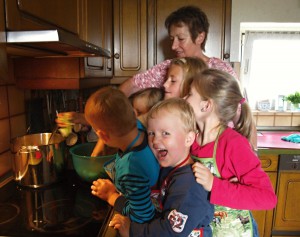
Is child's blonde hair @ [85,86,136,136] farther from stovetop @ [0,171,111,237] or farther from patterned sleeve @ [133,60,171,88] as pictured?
patterned sleeve @ [133,60,171,88]

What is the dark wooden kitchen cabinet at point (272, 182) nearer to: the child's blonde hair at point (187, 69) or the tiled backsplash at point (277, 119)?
the tiled backsplash at point (277, 119)

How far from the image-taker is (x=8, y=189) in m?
1.14

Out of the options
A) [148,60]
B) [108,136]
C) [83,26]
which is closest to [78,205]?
[108,136]

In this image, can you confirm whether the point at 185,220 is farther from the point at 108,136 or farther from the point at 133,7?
the point at 133,7

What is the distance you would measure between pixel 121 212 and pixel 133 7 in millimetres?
1489

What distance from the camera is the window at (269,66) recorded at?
2.59 m

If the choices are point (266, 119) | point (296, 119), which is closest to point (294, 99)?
point (296, 119)

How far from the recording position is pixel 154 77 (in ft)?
5.06

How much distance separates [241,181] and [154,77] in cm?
82

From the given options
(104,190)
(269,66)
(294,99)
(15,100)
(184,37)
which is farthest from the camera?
(269,66)

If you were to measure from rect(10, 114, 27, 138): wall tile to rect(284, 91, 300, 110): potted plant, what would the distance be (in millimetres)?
2248

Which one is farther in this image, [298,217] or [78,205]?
[298,217]

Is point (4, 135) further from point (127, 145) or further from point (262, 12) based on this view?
point (262, 12)

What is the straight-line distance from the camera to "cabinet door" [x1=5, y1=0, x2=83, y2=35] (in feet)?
2.37
